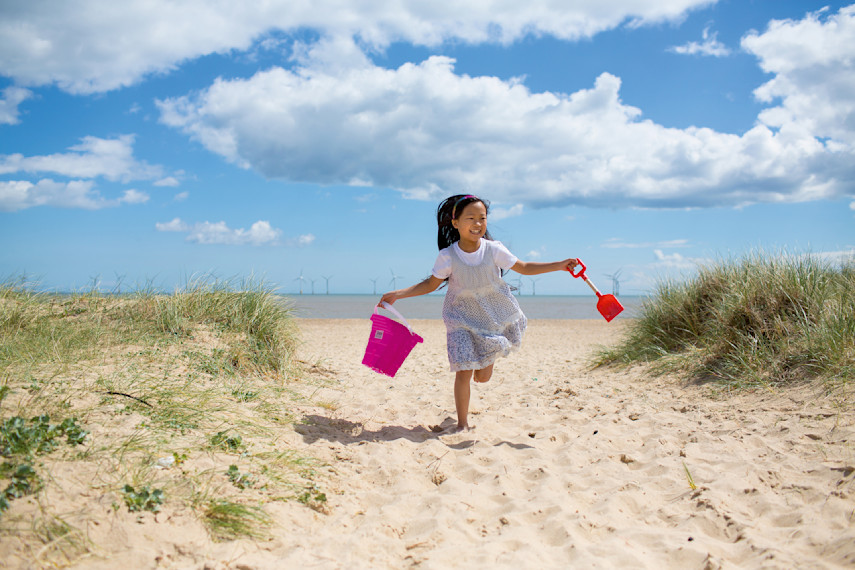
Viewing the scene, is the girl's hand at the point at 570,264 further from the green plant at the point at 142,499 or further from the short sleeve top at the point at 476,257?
the green plant at the point at 142,499

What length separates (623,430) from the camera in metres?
4.57

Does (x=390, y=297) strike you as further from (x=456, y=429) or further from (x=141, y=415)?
(x=141, y=415)

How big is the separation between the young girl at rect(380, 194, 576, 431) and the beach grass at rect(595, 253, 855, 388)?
2.41 meters

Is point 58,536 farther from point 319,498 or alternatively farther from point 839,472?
point 839,472

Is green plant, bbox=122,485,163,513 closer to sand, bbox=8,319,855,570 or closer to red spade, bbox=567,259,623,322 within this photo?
sand, bbox=8,319,855,570

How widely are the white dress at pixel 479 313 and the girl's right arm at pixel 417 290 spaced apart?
14cm

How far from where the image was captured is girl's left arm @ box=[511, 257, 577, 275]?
4.52m

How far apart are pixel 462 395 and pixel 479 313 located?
0.71m

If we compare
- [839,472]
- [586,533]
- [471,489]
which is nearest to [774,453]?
[839,472]

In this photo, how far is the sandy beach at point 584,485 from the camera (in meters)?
2.60

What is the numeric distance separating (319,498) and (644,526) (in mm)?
1739

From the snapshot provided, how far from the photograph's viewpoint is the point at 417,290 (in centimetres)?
457

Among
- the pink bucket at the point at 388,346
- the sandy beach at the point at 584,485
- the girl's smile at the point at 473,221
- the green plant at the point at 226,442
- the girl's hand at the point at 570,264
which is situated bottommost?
the sandy beach at the point at 584,485

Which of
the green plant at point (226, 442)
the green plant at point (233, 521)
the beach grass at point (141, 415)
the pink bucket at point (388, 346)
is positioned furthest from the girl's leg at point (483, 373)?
Result: the green plant at point (233, 521)
